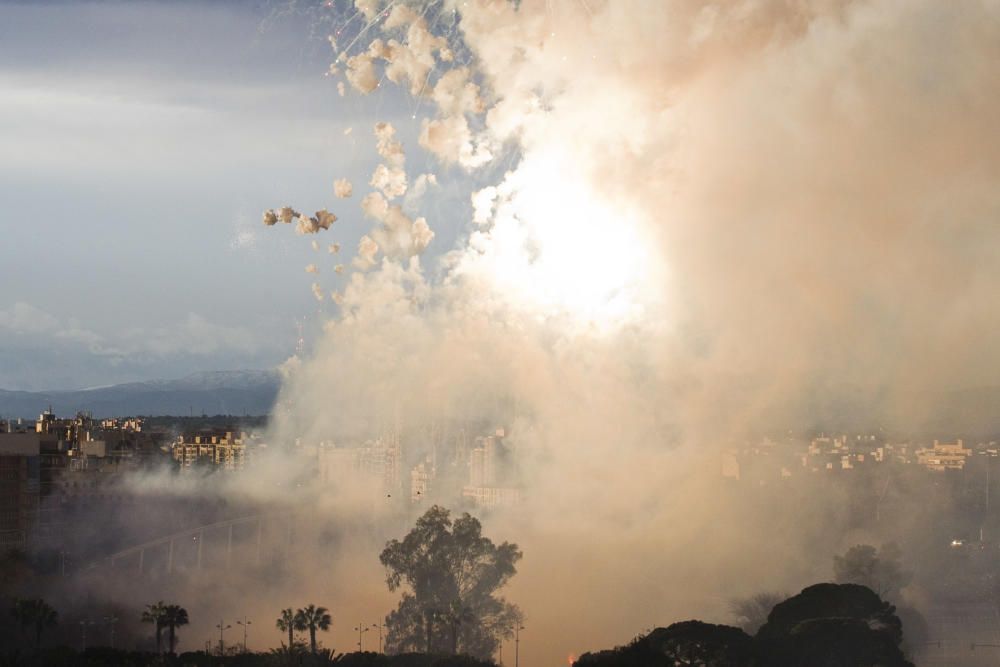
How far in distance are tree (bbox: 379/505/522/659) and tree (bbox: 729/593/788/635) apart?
10643 millimetres

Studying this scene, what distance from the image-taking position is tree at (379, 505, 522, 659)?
58438mm

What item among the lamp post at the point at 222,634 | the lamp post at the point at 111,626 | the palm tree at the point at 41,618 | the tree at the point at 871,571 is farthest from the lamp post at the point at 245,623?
the tree at the point at 871,571

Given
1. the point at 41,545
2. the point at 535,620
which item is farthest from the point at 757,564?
the point at 41,545

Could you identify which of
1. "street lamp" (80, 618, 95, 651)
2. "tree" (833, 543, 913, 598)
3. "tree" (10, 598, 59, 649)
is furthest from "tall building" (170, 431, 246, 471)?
"tree" (833, 543, 913, 598)

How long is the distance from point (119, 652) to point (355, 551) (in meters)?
29.2

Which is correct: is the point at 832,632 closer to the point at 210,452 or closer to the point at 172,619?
the point at 172,619

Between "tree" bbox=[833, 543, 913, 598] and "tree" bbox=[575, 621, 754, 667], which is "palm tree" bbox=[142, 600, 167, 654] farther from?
"tree" bbox=[833, 543, 913, 598]

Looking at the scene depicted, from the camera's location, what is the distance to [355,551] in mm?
77750

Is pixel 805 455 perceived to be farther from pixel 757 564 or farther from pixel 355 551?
pixel 355 551

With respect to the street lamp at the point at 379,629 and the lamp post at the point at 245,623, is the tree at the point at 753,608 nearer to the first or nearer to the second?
the street lamp at the point at 379,629

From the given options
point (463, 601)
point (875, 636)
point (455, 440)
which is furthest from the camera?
point (455, 440)

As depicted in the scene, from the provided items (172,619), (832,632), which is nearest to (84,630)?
(172,619)

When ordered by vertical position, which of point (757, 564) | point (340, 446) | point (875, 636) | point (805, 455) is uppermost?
point (340, 446)

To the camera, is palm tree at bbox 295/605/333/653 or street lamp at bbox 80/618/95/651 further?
street lamp at bbox 80/618/95/651
